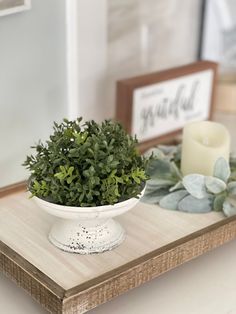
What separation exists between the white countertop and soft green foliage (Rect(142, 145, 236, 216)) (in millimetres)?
62

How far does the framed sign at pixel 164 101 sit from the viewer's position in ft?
3.02

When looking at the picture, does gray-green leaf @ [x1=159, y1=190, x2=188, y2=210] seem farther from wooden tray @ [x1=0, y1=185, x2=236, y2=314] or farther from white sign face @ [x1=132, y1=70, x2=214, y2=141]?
white sign face @ [x1=132, y1=70, x2=214, y2=141]


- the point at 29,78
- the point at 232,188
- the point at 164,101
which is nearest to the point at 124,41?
the point at 164,101

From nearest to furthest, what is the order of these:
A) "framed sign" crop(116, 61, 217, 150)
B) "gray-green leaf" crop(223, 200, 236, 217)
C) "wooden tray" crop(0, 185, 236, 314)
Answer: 1. "wooden tray" crop(0, 185, 236, 314)
2. "gray-green leaf" crop(223, 200, 236, 217)
3. "framed sign" crop(116, 61, 217, 150)

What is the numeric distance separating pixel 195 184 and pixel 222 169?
3 centimetres

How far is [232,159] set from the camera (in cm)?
81

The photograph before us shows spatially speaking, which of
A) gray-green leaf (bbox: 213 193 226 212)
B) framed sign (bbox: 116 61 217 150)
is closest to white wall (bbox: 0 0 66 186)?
framed sign (bbox: 116 61 217 150)

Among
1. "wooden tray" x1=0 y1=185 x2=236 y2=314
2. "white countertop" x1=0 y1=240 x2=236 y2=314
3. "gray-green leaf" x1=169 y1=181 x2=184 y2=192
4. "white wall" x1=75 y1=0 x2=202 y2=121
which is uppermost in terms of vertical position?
"white wall" x1=75 y1=0 x2=202 y2=121

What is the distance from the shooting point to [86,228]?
2.12 feet

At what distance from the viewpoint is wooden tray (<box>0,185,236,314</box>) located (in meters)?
0.58

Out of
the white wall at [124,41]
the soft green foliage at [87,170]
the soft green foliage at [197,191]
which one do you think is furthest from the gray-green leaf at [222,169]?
the white wall at [124,41]

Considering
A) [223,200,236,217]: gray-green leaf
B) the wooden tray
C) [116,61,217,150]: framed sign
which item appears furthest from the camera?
[116,61,217,150]: framed sign

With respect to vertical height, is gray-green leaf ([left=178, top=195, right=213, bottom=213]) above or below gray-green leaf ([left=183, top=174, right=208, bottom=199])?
below

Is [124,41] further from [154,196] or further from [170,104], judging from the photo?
[154,196]
